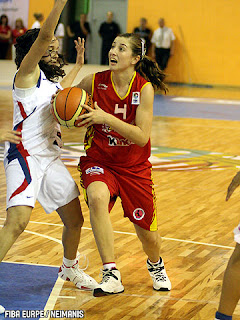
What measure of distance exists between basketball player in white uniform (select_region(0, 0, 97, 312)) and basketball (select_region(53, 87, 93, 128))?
12 centimetres

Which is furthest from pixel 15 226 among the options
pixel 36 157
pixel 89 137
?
pixel 89 137

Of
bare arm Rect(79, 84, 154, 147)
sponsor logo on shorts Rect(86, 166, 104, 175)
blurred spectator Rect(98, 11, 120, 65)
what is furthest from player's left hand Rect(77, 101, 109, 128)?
blurred spectator Rect(98, 11, 120, 65)

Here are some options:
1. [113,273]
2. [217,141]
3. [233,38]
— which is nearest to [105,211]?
[113,273]

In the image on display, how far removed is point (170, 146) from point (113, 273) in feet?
19.5

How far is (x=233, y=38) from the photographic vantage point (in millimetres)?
21375

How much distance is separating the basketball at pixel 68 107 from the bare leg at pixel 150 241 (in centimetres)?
80

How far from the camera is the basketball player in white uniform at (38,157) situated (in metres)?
3.62

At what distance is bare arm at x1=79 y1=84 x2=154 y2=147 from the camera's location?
3.77 m

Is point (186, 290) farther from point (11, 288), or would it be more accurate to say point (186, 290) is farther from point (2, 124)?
point (2, 124)

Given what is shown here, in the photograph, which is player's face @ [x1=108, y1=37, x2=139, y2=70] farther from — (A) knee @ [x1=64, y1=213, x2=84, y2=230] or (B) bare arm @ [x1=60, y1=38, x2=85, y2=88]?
(A) knee @ [x1=64, y1=213, x2=84, y2=230]

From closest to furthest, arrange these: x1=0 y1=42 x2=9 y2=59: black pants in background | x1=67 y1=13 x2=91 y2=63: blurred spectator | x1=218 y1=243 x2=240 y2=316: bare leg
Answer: x1=218 y1=243 x2=240 y2=316: bare leg < x1=67 y1=13 x2=91 y2=63: blurred spectator < x1=0 y1=42 x2=9 y2=59: black pants in background

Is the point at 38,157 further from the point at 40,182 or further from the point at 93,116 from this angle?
the point at 93,116

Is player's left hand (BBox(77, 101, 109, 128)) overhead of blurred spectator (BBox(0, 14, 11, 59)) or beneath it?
overhead

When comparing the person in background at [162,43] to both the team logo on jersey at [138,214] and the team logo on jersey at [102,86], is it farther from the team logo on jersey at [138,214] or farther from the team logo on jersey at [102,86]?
the team logo on jersey at [138,214]
